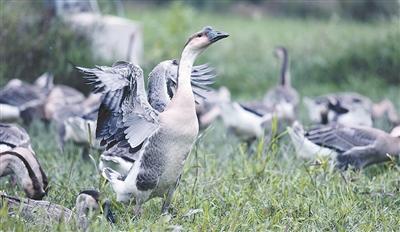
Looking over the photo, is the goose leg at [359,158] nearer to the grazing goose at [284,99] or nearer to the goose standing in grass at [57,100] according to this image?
the grazing goose at [284,99]

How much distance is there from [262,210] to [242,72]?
8798 mm

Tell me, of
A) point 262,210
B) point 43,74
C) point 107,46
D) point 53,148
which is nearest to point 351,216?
point 262,210

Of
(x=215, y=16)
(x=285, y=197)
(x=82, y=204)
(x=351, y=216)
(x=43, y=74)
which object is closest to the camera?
(x=82, y=204)

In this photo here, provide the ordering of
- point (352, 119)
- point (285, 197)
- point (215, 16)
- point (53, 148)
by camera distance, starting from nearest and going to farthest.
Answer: point (285, 197)
point (53, 148)
point (352, 119)
point (215, 16)

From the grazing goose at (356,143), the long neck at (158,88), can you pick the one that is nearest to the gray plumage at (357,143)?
the grazing goose at (356,143)

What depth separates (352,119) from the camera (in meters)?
9.45

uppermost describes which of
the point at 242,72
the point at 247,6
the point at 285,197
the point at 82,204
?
the point at 82,204

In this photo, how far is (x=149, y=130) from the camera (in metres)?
5.41

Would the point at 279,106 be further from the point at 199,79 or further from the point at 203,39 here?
the point at 203,39

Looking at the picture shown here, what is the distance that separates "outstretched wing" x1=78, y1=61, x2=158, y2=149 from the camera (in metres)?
5.20

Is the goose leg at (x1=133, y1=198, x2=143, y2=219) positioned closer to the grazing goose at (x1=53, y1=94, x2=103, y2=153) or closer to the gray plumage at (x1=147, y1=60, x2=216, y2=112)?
the gray plumage at (x1=147, y1=60, x2=216, y2=112)

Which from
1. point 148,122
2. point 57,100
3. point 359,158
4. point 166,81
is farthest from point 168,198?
point 57,100

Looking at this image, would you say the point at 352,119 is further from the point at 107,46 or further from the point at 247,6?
the point at 247,6

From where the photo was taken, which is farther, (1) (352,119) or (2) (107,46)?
(2) (107,46)
